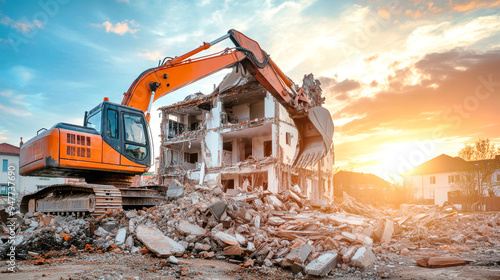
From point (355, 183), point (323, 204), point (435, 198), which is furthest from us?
point (355, 183)

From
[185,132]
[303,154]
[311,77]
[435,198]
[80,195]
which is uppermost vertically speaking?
[311,77]

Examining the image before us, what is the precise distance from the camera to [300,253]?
22.0ft

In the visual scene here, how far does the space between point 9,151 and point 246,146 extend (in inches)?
995

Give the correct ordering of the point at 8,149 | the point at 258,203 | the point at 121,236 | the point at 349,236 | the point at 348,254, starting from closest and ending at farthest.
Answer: the point at 348,254 → the point at 121,236 → the point at 349,236 → the point at 258,203 → the point at 8,149

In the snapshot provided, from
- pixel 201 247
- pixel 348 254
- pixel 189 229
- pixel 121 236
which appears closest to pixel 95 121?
pixel 121 236

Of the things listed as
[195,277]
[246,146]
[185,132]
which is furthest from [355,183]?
[195,277]

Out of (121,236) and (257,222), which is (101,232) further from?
(257,222)

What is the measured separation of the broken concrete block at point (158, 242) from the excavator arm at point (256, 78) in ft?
11.2

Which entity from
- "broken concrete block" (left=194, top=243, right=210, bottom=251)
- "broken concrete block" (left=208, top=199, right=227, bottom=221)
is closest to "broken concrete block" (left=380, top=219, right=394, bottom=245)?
"broken concrete block" (left=208, top=199, right=227, bottom=221)

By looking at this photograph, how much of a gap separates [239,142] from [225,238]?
67.7ft

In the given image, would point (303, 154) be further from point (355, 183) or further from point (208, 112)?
point (355, 183)

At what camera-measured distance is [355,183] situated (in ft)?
158

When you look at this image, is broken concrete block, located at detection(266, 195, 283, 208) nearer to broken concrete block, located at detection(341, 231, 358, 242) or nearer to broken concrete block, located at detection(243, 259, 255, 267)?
broken concrete block, located at detection(341, 231, 358, 242)

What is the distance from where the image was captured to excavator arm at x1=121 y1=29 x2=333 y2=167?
9.33 meters
